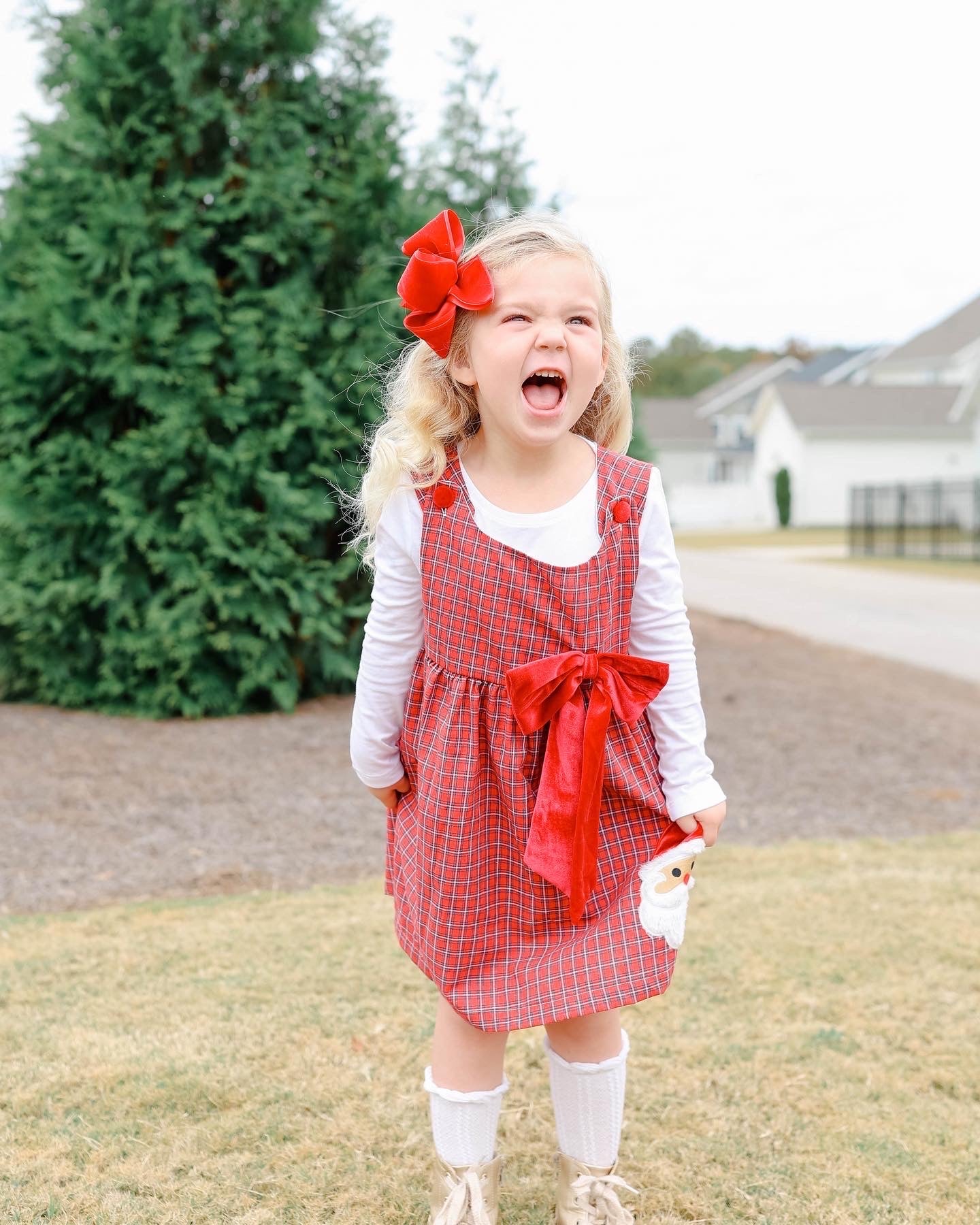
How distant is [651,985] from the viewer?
1996mm

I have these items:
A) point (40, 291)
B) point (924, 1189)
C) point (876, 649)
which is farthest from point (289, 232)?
point (876, 649)

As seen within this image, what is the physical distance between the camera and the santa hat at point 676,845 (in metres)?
2.06

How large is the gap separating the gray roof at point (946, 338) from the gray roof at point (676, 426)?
33.7 ft

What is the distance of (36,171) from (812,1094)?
227 inches

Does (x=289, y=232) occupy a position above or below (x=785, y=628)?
above

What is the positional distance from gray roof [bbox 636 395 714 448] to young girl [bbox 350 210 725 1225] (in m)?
46.8

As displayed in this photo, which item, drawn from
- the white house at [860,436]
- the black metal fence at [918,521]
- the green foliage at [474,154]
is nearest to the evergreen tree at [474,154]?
the green foliage at [474,154]

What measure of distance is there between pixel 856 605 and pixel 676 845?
1234 cm

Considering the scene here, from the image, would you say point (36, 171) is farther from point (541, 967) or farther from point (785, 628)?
point (785, 628)

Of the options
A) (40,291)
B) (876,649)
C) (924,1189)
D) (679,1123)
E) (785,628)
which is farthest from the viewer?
(785,628)

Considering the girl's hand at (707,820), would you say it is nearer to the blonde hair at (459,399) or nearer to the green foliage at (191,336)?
the blonde hair at (459,399)

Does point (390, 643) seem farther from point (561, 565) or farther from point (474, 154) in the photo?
point (474, 154)

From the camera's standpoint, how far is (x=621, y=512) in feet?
6.76

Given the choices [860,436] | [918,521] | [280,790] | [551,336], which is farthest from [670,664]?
[860,436]
